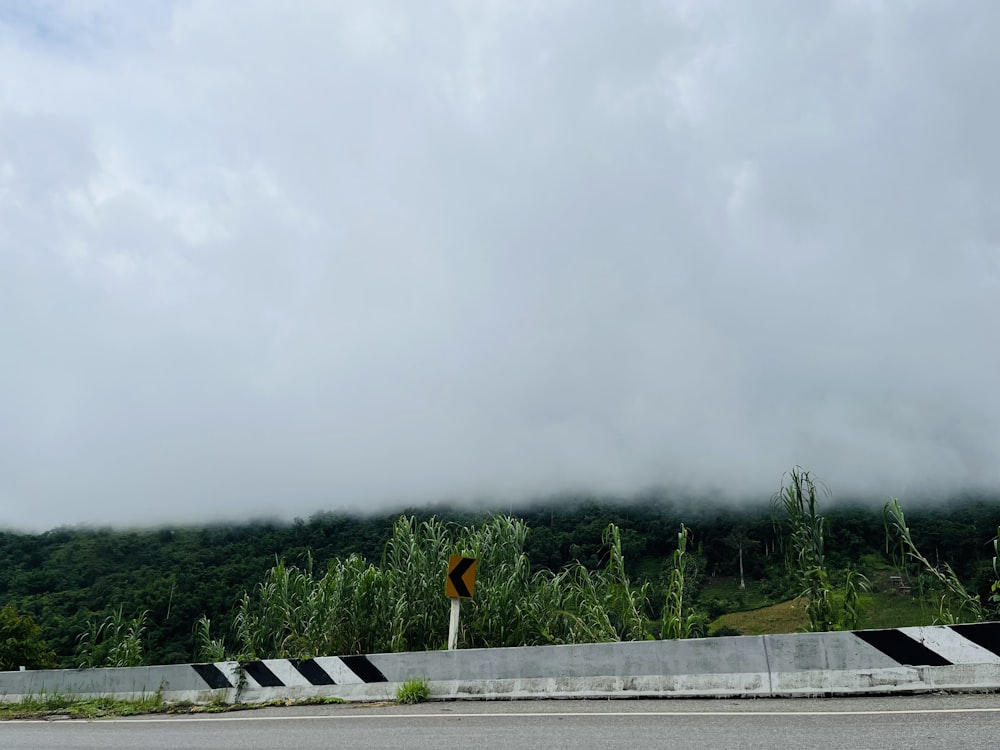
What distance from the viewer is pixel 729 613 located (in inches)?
2101

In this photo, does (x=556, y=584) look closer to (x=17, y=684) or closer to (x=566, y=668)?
(x=566, y=668)

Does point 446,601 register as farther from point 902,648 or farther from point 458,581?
point 902,648

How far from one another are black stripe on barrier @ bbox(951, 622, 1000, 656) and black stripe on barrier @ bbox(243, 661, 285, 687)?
863 centimetres

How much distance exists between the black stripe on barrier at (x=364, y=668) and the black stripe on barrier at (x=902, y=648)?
238 inches

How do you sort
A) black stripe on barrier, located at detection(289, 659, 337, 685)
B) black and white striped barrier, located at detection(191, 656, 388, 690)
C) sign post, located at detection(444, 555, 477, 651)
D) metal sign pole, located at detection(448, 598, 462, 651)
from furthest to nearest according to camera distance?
Answer: 1. sign post, located at detection(444, 555, 477, 651)
2. metal sign pole, located at detection(448, 598, 462, 651)
3. black stripe on barrier, located at detection(289, 659, 337, 685)
4. black and white striped barrier, located at detection(191, 656, 388, 690)

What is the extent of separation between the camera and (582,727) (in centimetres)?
757

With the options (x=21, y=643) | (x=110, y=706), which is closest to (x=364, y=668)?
(x=110, y=706)

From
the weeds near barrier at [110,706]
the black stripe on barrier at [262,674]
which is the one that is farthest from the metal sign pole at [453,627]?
the black stripe on barrier at [262,674]

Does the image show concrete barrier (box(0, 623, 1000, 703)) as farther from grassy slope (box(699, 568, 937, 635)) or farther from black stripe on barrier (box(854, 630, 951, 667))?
grassy slope (box(699, 568, 937, 635))

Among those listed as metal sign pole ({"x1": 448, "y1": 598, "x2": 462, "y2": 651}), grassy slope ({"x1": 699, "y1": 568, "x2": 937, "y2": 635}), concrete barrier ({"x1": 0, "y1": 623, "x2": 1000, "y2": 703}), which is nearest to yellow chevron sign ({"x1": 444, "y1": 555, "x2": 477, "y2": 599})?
metal sign pole ({"x1": 448, "y1": 598, "x2": 462, "y2": 651})

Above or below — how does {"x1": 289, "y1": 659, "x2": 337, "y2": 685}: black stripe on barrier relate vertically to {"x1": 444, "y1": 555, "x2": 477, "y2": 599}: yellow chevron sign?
below

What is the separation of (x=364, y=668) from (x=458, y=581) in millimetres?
1722

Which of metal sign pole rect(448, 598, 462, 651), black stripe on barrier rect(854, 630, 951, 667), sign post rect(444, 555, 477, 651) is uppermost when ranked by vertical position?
sign post rect(444, 555, 477, 651)

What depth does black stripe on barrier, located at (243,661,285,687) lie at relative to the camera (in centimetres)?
1141
